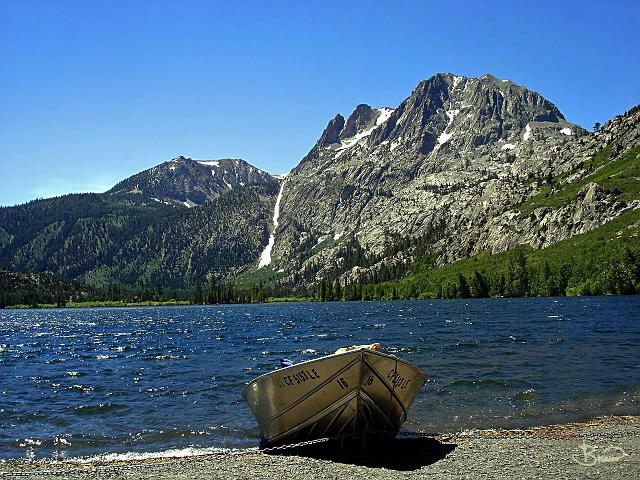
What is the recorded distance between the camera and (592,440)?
2061cm

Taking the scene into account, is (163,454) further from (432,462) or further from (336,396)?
(432,462)

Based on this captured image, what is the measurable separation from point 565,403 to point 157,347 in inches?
2089

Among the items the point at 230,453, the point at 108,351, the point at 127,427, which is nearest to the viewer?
the point at 230,453

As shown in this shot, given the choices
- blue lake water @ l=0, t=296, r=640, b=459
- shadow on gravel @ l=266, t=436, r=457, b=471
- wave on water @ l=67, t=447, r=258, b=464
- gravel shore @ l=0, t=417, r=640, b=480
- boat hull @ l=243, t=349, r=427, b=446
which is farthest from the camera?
blue lake water @ l=0, t=296, r=640, b=459

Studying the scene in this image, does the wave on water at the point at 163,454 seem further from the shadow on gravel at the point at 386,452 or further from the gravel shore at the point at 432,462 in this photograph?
the shadow on gravel at the point at 386,452

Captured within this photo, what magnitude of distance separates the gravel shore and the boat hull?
938mm

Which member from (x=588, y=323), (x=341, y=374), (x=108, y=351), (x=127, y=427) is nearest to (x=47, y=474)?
(x=127, y=427)

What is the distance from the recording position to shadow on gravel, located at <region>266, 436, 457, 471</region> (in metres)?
19.2

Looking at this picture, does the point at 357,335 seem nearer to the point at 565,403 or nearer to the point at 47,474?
the point at 565,403
